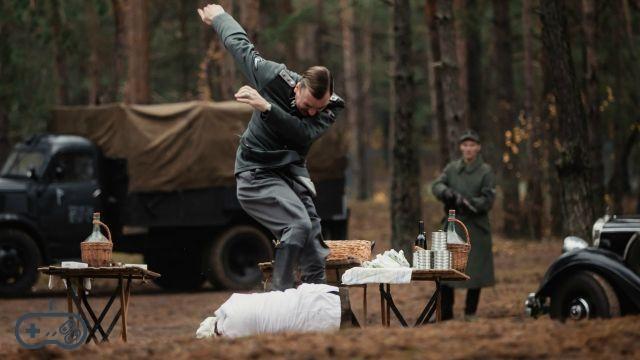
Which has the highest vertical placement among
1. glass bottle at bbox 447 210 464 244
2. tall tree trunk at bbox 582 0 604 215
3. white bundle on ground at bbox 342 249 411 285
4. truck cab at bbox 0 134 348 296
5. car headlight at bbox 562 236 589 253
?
tall tree trunk at bbox 582 0 604 215

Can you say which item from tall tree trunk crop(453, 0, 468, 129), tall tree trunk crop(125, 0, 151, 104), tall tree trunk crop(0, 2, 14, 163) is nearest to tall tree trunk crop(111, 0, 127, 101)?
tall tree trunk crop(0, 2, 14, 163)

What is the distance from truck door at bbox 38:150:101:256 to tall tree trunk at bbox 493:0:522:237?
13.5m

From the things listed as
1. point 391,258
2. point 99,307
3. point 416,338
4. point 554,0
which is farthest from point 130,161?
point 416,338

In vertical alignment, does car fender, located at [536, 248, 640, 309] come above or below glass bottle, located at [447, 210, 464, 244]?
below

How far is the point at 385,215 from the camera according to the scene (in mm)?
38750

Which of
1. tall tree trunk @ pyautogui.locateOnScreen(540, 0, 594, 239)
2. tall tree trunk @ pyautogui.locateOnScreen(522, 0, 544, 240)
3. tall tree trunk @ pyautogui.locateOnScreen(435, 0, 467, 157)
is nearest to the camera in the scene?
tall tree trunk @ pyautogui.locateOnScreen(540, 0, 594, 239)

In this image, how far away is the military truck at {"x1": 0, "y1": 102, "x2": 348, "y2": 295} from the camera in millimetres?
20562

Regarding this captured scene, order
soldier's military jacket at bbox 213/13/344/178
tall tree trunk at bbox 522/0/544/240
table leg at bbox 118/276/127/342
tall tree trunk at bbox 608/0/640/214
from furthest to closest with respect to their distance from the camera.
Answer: tall tree trunk at bbox 522/0/544/240
tall tree trunk at bbox 608/0/640/214
table leg at bbox 118/276/127/342
soldier's military jacket at bbox 213/13/344/178

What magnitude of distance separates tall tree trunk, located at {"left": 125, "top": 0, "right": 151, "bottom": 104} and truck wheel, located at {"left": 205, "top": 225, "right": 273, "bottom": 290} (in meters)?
6.42

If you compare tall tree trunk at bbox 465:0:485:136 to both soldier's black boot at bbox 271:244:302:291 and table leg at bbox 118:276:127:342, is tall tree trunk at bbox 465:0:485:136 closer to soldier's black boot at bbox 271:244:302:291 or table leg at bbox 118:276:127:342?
table leg at bbox 118:276:127:342

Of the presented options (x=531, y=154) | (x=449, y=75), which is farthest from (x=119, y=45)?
(x=449, y=75)

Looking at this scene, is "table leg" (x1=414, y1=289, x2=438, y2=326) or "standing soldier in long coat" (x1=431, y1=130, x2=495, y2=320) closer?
"table leg" (x1=414, y1=289, x2=438, y2=326)

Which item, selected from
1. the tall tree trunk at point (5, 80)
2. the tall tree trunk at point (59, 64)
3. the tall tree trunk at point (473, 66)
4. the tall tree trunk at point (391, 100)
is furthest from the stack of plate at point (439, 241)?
the tall tree trunk at point (59, 64)

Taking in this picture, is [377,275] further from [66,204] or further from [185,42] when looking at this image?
[185,42]
